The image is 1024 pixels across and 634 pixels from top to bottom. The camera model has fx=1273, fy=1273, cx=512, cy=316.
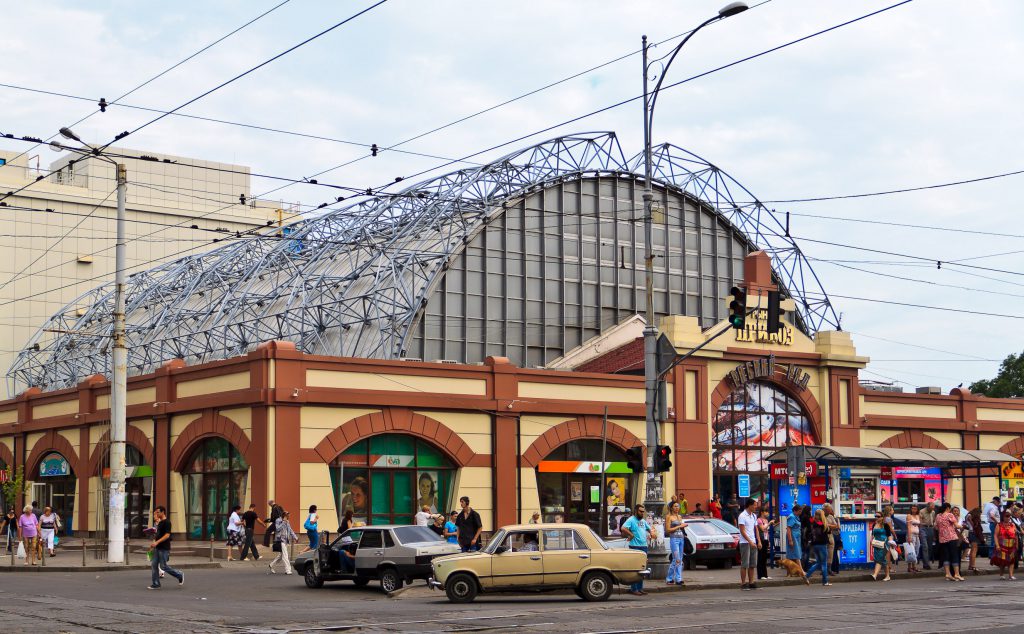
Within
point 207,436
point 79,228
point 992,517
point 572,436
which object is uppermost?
point 79,228

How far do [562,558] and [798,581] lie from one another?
8.20 metres

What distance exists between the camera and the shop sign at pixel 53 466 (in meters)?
50.5

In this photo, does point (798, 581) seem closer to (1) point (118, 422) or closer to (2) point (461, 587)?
(2) point (461, 587)

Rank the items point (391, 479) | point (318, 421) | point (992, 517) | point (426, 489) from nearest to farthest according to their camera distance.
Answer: point (992, 517), point (318, 421), point (391, 479), point (426, 489)

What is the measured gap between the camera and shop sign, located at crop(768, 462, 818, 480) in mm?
32906

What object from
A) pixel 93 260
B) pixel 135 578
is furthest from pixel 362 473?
pixel 93 260

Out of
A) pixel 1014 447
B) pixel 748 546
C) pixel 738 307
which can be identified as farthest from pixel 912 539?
pixel 1014 447

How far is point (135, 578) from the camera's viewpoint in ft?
101

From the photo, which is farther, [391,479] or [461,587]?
[391,479]

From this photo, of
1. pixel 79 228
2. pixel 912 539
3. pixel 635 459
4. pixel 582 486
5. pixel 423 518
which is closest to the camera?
pixel 635 459

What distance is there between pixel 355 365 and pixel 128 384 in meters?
11.0

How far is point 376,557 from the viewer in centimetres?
2755

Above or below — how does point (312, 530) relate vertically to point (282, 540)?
above

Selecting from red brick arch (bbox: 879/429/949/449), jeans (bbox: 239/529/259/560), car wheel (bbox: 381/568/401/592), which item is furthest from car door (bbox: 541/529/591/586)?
red brick arch (bbox: 879/429/949/449)
